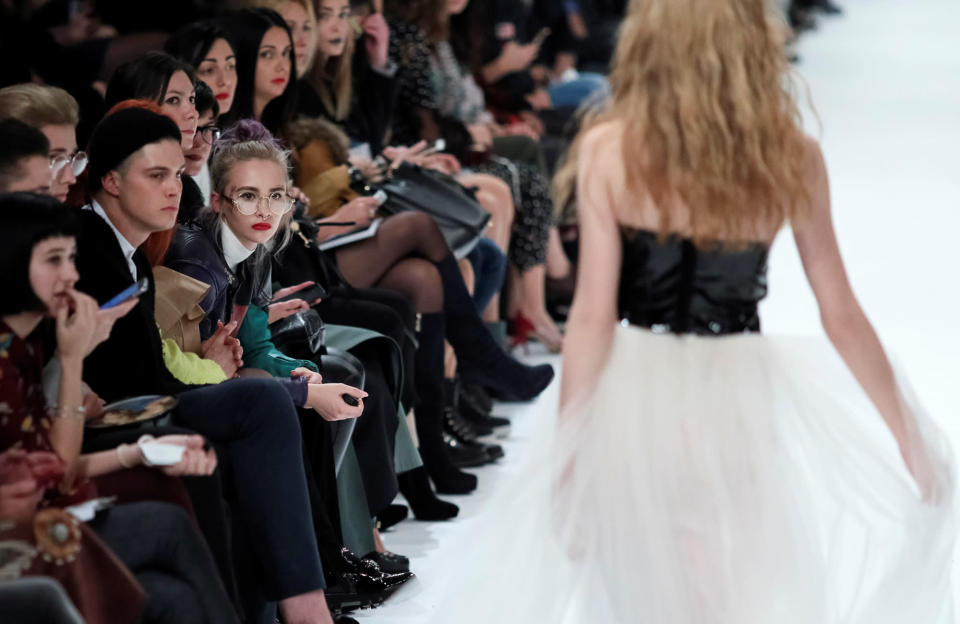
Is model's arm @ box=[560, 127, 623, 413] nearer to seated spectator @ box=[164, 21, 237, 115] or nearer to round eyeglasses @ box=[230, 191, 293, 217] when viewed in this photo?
round eyeglasses @ box=[230, 191, 293, 217]

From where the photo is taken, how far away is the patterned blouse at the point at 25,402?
1.92 meters

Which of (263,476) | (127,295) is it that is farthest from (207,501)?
(127,295)

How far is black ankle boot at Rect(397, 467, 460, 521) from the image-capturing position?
3.49 metres

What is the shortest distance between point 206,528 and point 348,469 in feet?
2.61

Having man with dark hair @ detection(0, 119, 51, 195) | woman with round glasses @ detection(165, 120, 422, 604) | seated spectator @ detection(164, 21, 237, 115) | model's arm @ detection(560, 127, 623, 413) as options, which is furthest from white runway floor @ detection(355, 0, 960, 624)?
seated spectator @ detection(164, 21, 237, 115)

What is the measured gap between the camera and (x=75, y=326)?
2.00 meters

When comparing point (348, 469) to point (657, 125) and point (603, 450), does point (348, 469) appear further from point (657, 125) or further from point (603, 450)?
point (657, 125)

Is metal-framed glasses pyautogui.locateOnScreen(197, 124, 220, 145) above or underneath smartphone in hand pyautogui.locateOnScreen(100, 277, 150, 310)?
underneath

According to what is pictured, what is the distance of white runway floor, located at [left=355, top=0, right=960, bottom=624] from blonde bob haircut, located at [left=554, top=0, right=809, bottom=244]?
0.23m

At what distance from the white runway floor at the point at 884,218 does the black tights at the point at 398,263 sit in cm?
40

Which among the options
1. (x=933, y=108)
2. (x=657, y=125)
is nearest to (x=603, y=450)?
(x=657, y=125)

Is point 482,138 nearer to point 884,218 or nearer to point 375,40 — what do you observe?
point 375,40

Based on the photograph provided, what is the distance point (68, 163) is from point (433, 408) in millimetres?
1420

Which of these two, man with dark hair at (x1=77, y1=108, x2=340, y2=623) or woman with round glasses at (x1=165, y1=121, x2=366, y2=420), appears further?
woman with round glasses at (x1=165, y1=121, x2=366, y2=420)
